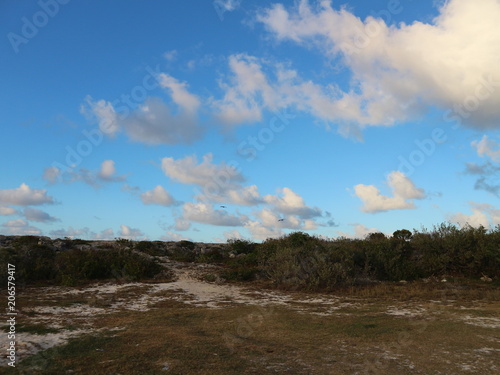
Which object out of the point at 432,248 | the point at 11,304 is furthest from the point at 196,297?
the point at 432,248

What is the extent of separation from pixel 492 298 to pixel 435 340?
747cm

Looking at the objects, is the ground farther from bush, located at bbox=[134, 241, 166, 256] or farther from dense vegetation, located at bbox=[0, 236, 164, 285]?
bush, located at bbox=[134, 241, 166, 256]

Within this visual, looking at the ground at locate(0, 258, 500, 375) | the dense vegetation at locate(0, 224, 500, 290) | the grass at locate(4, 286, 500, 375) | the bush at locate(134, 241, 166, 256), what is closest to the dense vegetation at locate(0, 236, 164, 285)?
the dense vegetation at locate(0, 224, 500, 290)

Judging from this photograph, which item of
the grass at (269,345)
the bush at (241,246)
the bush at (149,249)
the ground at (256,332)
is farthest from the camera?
the bush at (241,246)

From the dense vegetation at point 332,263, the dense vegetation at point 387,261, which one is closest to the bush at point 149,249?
the dense vegetation at point 332,263

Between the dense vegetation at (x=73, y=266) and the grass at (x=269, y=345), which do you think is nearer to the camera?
the grass at (x=269, y=345)

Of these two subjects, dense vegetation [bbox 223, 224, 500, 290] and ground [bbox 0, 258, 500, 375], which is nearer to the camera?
ground [bbox 0, 258, 500, 375]

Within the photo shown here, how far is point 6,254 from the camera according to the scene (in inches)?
702

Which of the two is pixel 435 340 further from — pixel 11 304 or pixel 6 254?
pixel 6 254

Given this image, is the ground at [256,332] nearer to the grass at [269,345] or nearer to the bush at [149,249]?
the grass at [269,345]

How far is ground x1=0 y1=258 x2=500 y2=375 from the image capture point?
6094 millimetres

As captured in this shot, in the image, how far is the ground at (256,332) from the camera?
20.0 ft

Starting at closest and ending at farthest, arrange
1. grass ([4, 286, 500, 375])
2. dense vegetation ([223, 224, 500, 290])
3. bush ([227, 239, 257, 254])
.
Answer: grass ([4, 286, 500, 375]), dense vegetation ([223, 224, 500, 290]), bush ([227, 239, 257, 254])

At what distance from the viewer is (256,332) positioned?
8367 mm
